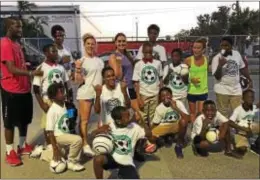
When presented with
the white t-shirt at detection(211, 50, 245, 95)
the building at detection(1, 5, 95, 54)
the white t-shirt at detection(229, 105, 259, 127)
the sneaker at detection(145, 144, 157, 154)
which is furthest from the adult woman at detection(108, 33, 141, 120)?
the building at detection(1, 5, 95, 54)

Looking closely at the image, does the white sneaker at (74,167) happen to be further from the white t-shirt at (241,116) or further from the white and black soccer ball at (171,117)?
the white t-shirt at (241,116)

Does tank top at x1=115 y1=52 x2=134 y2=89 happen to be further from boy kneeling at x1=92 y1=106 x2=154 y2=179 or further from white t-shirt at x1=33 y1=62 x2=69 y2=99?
boy kneeling at x1=92 y1=106 x2=154 y2=179

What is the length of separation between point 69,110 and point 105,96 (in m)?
0.46

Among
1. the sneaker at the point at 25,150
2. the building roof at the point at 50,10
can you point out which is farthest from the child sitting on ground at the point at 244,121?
the building roof at the point at 50,10

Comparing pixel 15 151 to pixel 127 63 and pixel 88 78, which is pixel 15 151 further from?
pixel 127 63

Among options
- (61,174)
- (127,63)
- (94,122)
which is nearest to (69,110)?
(61,174)

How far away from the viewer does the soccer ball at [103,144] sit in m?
4.17

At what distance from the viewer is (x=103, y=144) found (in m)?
4.18

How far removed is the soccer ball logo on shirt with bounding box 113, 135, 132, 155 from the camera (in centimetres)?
425

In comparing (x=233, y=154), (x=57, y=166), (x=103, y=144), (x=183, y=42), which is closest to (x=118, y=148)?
(x=103, y=144)

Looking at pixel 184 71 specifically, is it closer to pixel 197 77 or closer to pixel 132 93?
pixel 197 77

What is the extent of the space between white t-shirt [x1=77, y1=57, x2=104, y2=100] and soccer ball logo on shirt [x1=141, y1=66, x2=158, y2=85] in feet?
2.05

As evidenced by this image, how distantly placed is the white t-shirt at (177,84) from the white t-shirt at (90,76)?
1.12m

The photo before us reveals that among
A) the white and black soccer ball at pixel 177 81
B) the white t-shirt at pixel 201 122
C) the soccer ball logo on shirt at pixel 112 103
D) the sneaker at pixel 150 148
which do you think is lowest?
the sneaker at pixel 150 148
